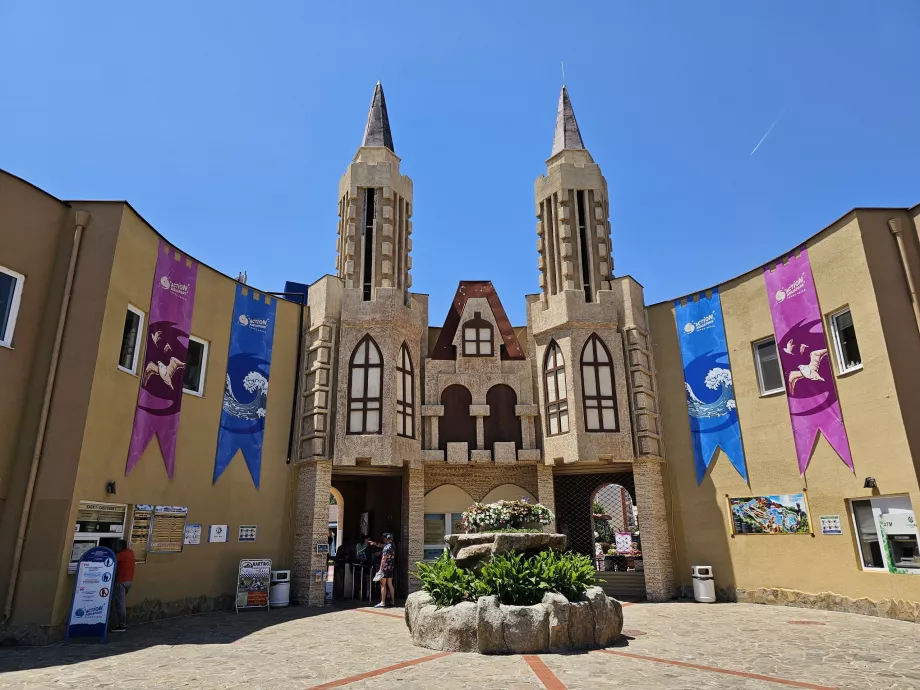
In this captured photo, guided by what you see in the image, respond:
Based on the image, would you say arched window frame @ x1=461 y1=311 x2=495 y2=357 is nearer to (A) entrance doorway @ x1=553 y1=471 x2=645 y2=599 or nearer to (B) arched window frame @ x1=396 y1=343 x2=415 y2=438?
(B) arched window frame @ x1=396 y1=343 x2=415 y2=438

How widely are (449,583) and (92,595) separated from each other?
6298mm

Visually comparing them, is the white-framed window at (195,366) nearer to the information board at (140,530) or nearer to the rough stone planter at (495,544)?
the information board at (140,530)

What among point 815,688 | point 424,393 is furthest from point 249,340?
point 815,688

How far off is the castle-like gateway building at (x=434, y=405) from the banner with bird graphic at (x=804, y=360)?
2.2 inches

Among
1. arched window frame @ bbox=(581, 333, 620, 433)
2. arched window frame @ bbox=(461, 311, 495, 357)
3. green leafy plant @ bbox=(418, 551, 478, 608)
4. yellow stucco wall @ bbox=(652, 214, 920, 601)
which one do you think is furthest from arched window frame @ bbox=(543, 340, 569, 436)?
green leafy plant @ bbox=(418, 551, 478, 608)

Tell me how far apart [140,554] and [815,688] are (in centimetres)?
1264

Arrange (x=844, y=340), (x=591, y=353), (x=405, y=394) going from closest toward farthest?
(x=844, y=340) → (x=405, y=394) → (x=591, y=353)

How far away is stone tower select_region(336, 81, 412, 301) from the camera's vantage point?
19078mm

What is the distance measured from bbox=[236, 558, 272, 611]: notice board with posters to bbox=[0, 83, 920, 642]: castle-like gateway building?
440 mm

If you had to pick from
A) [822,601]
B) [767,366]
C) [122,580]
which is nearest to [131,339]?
[122,580]

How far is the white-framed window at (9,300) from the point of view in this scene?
11.5 metres

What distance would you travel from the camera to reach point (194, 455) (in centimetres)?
1492

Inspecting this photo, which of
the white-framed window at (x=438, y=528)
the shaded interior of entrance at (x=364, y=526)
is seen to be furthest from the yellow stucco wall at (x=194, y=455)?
the white-framed window at (x=438, y=528)

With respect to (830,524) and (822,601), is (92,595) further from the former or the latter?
(830,524)
